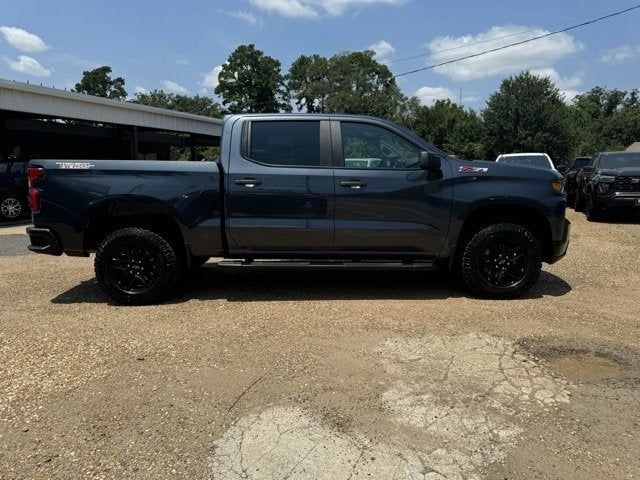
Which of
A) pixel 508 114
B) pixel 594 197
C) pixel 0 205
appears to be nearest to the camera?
pixel 594 197

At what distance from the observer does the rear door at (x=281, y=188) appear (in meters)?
5.42

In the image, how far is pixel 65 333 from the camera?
4688 millimetres

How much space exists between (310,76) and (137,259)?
79328 millimetres

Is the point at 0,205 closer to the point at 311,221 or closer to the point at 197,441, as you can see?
the point at 311,221

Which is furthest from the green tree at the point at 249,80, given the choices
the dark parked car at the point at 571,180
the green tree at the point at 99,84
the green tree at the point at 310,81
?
the dark parked car at the point at 571,180

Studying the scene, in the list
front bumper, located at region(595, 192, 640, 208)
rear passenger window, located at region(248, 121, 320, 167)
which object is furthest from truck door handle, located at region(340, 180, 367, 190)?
front bumper, located at region(595, 192, 640, 208)

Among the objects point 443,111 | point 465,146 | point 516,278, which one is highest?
point 443,111

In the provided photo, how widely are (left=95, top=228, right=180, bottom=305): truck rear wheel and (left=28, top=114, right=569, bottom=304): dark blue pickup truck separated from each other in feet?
0.04

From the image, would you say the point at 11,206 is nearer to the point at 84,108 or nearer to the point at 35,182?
the point at 84,108

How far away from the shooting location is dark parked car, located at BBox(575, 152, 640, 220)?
11.8 metres

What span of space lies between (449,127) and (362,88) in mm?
17858

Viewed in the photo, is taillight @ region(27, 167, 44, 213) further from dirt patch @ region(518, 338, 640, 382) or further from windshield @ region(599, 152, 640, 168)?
windshield @ region(599, 152, 640, 168)

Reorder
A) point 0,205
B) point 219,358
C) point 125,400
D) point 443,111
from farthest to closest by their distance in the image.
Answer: point 443,111
point 0,205
point 219,358
point 125,400

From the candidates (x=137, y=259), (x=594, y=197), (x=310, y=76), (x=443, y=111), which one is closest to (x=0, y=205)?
(x=137, y=259)
